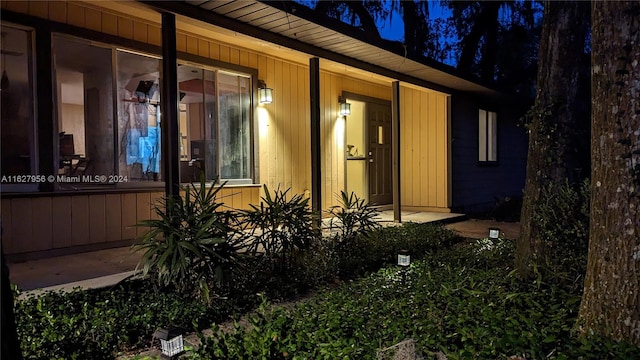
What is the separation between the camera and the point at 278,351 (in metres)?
2.21

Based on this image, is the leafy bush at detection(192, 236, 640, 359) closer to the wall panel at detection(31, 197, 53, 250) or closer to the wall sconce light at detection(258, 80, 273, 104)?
the wall panel at detection(31, 197, 53, 250)

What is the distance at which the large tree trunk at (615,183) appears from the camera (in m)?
2.11

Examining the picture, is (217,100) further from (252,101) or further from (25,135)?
(25,135)

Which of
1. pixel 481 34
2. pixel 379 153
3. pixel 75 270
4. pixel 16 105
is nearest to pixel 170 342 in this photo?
pixel 75 270

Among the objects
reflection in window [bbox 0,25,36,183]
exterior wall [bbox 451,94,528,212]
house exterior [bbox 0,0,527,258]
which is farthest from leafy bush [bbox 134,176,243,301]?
exterior wall [bbox 451,94,528,212]

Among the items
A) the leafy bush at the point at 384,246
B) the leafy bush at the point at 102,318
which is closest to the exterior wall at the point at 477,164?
the leafy bush at the point at 384,246

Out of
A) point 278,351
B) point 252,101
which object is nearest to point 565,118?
point 278,351

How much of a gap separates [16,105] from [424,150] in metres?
6.60

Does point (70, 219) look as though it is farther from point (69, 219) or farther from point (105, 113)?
point (105, 113)

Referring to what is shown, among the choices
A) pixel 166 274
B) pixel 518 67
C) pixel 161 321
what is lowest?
pixel 161 321

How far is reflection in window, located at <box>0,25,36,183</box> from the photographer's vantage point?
4.09 meters

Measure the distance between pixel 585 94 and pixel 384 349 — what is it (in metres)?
2.89

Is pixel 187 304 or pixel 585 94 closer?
pixel 187 304

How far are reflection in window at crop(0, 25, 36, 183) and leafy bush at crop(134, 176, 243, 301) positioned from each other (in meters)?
1.86
